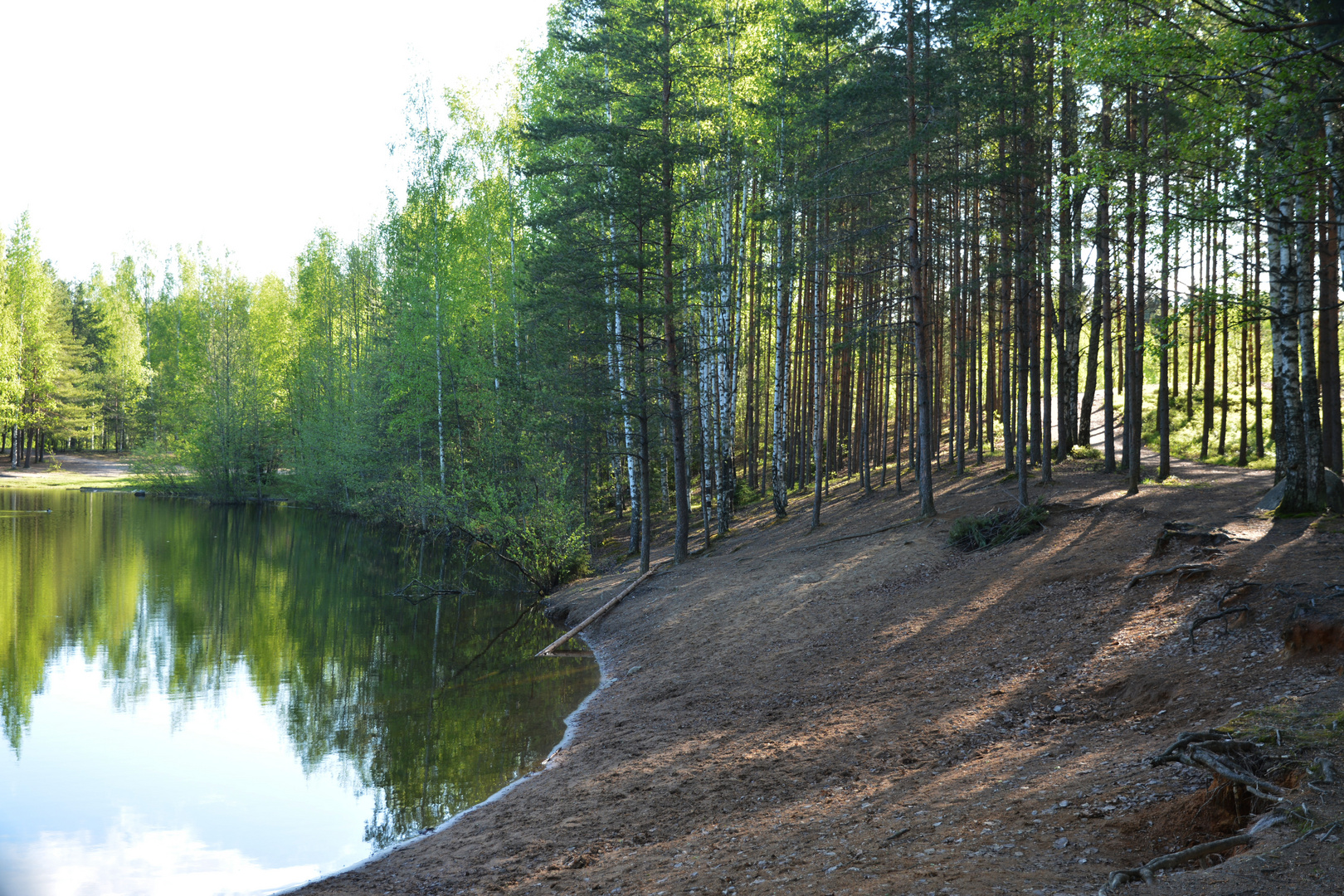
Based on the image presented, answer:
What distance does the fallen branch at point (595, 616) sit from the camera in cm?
1444

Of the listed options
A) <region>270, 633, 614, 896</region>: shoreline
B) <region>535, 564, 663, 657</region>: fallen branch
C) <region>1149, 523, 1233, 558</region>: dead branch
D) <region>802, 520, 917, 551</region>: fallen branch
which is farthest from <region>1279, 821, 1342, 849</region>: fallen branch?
<region>802, 520, 917, 551</region>: fallen branch

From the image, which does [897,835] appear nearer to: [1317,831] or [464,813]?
[1317,831]

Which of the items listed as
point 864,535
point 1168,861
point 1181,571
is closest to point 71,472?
point 864,535

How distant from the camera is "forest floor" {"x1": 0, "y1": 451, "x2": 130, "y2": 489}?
5027 centimetres

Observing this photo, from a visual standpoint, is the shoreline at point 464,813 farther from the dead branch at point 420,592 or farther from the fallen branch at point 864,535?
the dead branch at point 420,592

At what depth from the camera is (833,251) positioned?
1767 centimetres

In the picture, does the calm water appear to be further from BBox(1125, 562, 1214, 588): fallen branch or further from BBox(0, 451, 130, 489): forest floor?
BBox(0, 451, 130, 489): forest floor

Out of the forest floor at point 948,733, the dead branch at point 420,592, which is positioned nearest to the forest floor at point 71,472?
the dead branch at point 420,592

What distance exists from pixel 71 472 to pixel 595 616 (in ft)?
181

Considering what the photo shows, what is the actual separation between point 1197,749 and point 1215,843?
1.04 m

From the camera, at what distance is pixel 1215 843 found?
3980mm

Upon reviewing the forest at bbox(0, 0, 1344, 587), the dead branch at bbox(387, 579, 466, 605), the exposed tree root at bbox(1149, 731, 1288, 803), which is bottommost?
the dead branch at bbox(387, 579, 466, 605)

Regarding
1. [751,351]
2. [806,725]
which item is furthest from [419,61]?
[806,725]

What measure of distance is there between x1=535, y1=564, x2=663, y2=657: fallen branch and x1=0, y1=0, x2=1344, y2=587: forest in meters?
0.63
